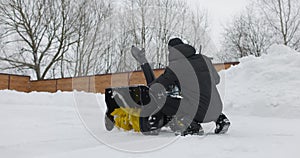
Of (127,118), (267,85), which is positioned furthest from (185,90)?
(267,85)

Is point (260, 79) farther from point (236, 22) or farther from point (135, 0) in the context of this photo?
point (236, 22)

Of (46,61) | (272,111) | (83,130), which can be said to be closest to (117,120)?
(83,130)

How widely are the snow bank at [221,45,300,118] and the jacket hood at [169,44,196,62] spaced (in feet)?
10.8

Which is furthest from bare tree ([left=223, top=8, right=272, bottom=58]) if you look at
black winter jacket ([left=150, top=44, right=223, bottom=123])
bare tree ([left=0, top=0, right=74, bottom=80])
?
black winter jacket ([left=150, top=44, right=223, bottom=123])

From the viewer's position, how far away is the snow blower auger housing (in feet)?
10.3

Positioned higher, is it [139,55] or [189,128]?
[139,55]

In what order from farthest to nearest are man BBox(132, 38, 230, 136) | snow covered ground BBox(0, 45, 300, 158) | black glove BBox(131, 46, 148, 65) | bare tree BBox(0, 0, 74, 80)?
bare tree BBox(0, 0, 74, 80) < black glove BBox(131, 46, 148, 65) < man BBox(132, 38, 230, 136) < snow covered ground BBox(0, 45, 300, 158)

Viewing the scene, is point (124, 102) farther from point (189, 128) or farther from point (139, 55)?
point (189, 128)

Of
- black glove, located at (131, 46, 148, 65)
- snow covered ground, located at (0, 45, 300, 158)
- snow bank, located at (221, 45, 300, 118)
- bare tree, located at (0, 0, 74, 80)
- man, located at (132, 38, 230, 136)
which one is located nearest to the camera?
snow covered ground, located at (0, 45, 300, 158)

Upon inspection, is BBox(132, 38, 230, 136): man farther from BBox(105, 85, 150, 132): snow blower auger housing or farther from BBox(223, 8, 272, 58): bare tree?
BBox(223, 8, 272, 58): bare tree

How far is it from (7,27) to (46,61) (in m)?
3.76

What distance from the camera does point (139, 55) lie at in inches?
129

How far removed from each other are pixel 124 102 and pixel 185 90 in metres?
0.70

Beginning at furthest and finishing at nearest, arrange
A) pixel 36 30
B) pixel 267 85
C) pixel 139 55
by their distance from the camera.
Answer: pixel 36 30 → pixel 267 85 → pixel 139 55
